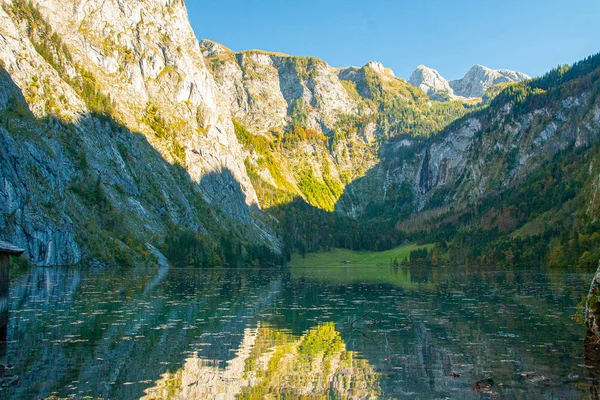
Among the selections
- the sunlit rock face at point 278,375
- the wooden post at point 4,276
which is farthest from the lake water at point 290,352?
the wooden post at point 4,276

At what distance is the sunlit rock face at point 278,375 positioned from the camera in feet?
75.6

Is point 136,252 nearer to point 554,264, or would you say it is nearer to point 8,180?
point 8,180

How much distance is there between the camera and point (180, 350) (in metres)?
32.8

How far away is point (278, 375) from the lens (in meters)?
26.5

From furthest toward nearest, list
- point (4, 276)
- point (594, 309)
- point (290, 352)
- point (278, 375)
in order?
point (290, 352) < point (594, 309) < point (4, 276) < point (278, 375)

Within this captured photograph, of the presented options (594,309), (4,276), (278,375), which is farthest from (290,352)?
(594,309)

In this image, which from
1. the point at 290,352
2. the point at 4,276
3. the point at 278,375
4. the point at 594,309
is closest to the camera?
the point at 278,375

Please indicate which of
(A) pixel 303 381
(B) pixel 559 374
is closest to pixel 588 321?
(B) pixel 559 374

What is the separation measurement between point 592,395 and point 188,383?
1821cm

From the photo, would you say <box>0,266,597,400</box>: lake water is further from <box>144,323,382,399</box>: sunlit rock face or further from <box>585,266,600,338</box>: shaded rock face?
<box>585,266,600,338</box>: shaded rock face

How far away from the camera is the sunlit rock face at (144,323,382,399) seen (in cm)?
2303

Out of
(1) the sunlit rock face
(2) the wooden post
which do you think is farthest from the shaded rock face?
(2) the wooden post

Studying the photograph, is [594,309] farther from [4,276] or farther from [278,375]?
[4,276]

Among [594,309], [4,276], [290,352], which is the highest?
[4,276]
